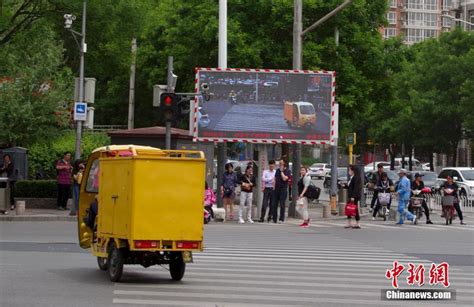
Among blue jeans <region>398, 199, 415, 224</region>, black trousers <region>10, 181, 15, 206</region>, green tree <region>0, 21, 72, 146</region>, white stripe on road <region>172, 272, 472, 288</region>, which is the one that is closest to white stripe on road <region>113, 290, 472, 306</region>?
white stripe on road <region>172, 272, 472, 288</region>

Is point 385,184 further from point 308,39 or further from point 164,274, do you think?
point 164,274

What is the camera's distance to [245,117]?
34406mm

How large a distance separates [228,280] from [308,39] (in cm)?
3063

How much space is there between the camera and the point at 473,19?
353 feet

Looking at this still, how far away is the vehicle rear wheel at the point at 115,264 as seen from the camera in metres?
15.5

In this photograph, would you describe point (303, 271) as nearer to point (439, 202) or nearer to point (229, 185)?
point (229, 185)

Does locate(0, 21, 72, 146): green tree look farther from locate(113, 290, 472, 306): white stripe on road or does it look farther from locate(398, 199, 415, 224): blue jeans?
locate(113, 290, 472, 306): white stripe on road

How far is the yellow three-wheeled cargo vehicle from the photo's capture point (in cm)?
1552

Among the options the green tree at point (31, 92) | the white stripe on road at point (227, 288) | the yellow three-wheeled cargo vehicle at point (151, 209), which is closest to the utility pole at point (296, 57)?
the green tree at point (31, 92)

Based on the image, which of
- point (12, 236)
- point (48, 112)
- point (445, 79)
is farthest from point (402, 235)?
point (445, 79)

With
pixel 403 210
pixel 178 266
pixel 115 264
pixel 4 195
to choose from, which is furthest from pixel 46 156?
pixel 115 264

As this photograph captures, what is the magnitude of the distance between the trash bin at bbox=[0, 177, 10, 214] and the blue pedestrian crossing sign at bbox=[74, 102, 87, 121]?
2864 millimetres

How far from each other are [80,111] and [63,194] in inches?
113

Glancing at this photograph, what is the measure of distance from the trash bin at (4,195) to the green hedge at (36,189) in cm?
253
